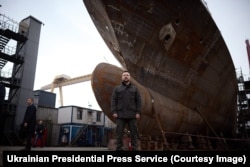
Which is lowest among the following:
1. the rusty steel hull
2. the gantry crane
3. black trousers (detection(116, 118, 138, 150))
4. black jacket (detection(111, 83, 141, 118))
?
black trousers (detection(116, 118, 138, 150))

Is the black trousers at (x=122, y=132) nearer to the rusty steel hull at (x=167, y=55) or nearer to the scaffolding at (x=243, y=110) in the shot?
the rusty steel hull at (x=167, y=55)

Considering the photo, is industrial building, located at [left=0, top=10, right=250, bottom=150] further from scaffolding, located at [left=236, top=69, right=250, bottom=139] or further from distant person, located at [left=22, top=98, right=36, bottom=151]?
distant person, located at [left=22, top=98, right=36, bottom=151]

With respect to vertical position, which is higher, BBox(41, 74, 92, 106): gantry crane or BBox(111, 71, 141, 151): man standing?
BBox(41, 74, 92, 106): gantry crane

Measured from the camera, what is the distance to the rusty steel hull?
23.7ft

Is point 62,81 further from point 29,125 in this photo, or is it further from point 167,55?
point 29,125

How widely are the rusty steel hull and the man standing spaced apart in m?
2.57

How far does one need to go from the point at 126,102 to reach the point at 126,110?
0.14 meters

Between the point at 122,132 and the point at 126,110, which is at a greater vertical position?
the point at 126,110

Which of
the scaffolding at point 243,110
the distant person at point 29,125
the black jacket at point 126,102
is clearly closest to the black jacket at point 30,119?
the distant person at point 29,125

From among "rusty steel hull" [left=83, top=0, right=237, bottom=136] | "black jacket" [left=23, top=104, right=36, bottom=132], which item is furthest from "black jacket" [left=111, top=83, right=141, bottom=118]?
"black jacket" [left=23, top=104, right=36, bottom=132]

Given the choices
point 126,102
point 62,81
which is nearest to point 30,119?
point 126,102

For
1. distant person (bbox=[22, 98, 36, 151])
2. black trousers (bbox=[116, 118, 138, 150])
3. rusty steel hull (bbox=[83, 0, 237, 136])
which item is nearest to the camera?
black trousers (bbox=[116, 118, 138, 150])

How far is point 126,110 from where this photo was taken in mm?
3916

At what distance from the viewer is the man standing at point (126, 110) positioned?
390 cm
